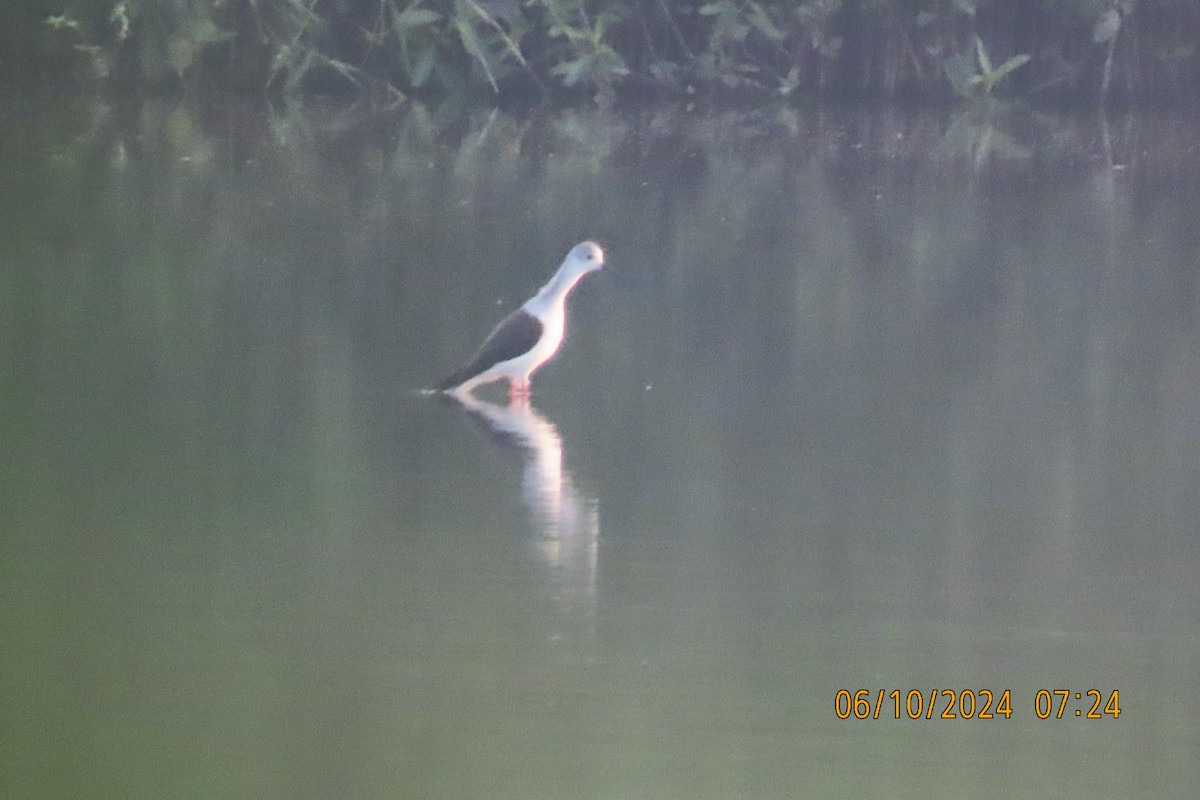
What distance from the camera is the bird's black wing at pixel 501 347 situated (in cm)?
365

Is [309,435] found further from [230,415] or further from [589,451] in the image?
[589,451]

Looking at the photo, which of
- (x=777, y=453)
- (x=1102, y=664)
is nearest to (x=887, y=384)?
(x=777, y=453)

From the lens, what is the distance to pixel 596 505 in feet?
9.70

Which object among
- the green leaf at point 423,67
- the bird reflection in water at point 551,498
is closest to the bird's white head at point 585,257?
the bird reflection in water at point 551,498

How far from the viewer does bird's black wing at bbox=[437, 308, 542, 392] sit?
3650mm

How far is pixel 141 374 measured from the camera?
3.63m

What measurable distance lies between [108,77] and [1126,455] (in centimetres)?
688

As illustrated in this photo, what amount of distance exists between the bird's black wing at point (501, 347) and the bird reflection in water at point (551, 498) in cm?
4

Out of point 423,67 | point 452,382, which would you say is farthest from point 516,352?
point 423,67
